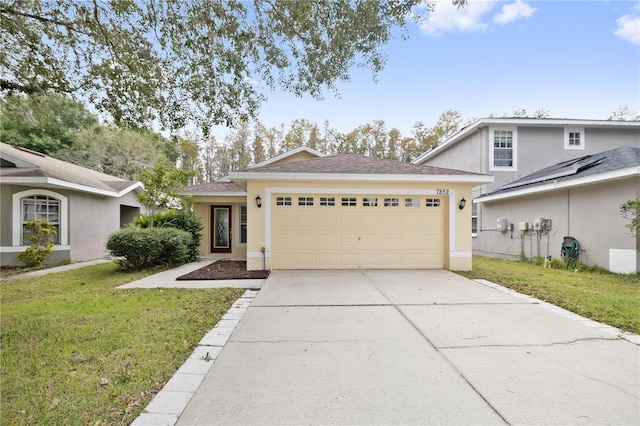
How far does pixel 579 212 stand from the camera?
9.30 meters

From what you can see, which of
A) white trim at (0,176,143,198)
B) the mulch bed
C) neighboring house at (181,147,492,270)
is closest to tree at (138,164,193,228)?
white trim at (0,176,143,198)

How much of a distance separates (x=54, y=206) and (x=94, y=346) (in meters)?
9.94

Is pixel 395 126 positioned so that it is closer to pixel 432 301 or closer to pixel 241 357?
pixel 432 301

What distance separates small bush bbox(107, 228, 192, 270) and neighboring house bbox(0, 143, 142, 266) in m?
3.48

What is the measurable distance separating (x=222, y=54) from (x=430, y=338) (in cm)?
574

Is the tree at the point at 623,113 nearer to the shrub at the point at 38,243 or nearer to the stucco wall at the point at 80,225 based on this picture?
the stucco wall at the point at 80,225

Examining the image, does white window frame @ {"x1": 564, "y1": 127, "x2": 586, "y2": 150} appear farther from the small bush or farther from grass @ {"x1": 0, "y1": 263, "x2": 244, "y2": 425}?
the small bush

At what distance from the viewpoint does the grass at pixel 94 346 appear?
234 centimetres

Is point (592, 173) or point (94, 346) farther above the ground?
point (592, 173)

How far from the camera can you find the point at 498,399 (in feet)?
7.93

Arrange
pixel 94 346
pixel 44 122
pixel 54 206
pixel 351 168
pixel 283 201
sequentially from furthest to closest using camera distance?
pixel 54 206, pixel 351 168, pixel 283 201, pixel 44 122, pixel 94 346

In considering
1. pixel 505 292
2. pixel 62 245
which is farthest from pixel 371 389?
pixel 62 245

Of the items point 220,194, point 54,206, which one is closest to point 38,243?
point 54,206

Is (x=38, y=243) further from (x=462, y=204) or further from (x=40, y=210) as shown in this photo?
(x=462, y=204)
